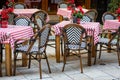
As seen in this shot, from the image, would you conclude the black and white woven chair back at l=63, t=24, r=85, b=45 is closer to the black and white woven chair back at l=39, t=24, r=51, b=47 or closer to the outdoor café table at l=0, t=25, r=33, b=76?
the black and white woven chair back at l=39, t=24, r=51, b=47

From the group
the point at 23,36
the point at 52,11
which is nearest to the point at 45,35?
the point at 23,36

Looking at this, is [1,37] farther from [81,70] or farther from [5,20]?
[81,70]

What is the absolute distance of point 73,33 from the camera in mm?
5781

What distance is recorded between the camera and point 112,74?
5.83m

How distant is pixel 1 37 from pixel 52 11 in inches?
332

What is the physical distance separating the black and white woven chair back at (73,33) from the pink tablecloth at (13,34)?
68 cm

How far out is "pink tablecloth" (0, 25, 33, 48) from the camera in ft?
17.7

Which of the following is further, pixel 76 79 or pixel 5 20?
pixel 5 20

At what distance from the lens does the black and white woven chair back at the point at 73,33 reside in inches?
227

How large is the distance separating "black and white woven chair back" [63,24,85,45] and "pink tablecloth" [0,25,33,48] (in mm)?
676

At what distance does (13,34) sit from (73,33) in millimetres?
1051

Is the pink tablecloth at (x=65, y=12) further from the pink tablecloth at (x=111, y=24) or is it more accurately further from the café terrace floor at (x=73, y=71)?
the café terrace floor at (x=73, y=71)

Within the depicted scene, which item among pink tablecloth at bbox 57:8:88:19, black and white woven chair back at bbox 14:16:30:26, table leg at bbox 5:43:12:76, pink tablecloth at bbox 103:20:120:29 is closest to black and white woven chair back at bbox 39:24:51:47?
table leg at bbox 5:43:12:76

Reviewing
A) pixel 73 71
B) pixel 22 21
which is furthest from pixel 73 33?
pixel 22 21
